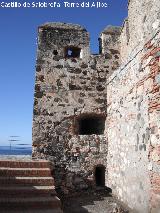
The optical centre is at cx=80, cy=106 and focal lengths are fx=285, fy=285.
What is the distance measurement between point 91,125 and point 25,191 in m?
4.04

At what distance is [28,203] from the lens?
5.55 m

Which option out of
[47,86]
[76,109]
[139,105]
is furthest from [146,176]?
[47,86]

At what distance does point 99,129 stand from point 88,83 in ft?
4.78

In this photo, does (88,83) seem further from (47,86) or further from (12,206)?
(12,206)

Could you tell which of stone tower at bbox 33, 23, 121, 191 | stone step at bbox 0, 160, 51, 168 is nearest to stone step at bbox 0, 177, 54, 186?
stone step at bbox 0, 160, 51, 168

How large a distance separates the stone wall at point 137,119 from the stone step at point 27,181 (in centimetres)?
177

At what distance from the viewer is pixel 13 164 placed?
265 inches

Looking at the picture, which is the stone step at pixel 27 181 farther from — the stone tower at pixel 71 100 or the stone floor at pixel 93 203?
the stone tower at pixel 71 100

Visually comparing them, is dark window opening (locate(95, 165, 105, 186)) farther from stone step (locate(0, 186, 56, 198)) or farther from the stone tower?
stone step (locate(0, 186, 56, 198))

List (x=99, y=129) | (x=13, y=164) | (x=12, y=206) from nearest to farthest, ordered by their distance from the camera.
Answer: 1. (x=12, y=206)
2. (x=13, y=164)
3. (x=99, y=129)

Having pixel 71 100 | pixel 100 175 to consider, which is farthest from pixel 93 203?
pixel 71 100

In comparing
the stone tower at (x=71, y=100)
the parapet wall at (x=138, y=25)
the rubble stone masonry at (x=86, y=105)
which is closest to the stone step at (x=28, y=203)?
the rubble stone masonry at (x=86, y=105)

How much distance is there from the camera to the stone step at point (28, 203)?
17.9ft

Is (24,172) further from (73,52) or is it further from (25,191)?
(73,52)
